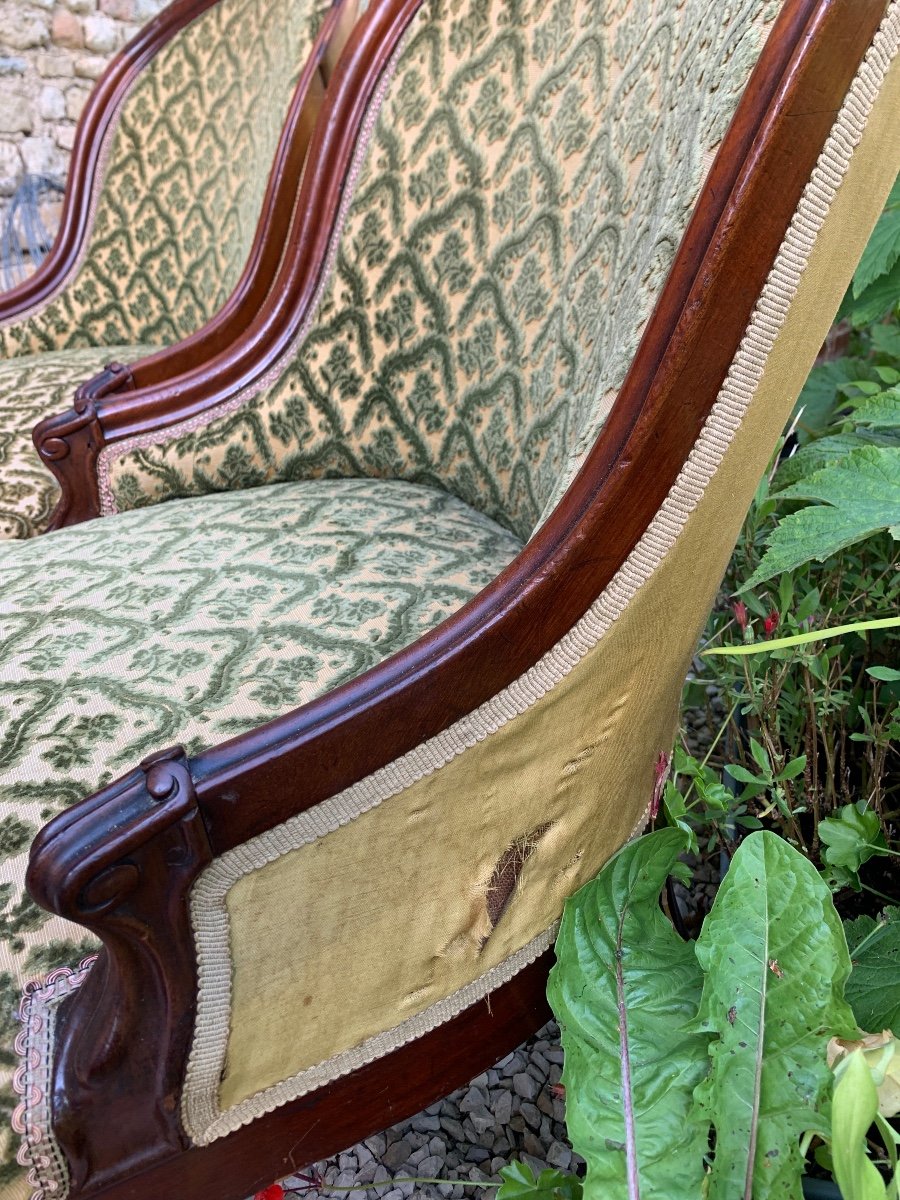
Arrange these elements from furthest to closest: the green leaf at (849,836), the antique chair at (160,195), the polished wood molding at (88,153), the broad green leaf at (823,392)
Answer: the polished wood molding at (88,153)
the antique chair at (160,195)
the broad green leaf at (823,392)
the green leaf at (849,836)

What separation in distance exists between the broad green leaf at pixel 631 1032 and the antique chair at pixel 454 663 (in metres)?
0.05

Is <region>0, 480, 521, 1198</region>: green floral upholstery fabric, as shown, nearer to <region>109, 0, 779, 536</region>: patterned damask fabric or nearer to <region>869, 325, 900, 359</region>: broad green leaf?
<region>109, 0, 779, 536</region>: patterned damask fabric

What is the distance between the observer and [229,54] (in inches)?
70.7

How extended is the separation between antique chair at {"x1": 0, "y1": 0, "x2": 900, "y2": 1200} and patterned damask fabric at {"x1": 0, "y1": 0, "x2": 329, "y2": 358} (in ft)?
2.94

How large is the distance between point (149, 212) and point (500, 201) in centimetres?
128

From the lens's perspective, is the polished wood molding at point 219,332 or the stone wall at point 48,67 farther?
the stone wall at point 48,67

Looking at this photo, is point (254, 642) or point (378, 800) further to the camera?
point (254, 642)

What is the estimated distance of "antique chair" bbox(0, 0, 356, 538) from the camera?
1650 mm

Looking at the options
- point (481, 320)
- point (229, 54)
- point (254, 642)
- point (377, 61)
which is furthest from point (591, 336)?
point (229, 54)

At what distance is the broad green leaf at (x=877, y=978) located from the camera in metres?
0.63

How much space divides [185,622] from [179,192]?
1.46 meters

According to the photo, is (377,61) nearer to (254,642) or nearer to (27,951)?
(254,642)

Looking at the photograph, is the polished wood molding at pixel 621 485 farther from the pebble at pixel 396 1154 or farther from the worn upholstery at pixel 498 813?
the pebble at pixel 396 1154

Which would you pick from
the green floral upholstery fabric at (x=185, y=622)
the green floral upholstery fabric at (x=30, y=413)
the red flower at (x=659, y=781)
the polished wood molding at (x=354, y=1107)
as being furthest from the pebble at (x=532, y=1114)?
the green floral upholstery fabric at (x=30, y=413)
